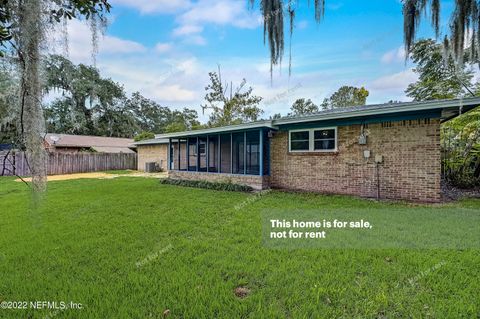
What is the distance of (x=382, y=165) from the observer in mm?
7168

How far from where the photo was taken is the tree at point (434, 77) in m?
11.8

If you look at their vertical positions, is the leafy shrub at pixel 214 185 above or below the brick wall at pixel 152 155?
below

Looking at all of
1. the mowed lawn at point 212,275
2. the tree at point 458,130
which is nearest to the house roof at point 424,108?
the tree at point 458,130

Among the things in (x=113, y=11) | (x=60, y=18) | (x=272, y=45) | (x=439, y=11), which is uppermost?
(x=439, y=11)

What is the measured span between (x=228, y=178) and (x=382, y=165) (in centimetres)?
530

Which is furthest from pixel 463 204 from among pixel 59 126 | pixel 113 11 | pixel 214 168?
pixel 59 126

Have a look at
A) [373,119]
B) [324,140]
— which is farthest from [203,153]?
[373,119]

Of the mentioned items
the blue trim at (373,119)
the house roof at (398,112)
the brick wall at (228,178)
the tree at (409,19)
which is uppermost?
the tree at (409,19)

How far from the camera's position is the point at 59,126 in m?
28.7

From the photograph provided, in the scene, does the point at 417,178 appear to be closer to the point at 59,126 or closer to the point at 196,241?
the point at 196,241

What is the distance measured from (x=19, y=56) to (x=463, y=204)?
8.68 metres

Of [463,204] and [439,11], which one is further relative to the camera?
[463,204]

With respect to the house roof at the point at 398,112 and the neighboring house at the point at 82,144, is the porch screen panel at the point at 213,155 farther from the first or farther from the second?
the neighboring house at the point at 82,144

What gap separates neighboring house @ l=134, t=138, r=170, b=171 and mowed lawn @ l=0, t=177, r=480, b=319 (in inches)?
558
